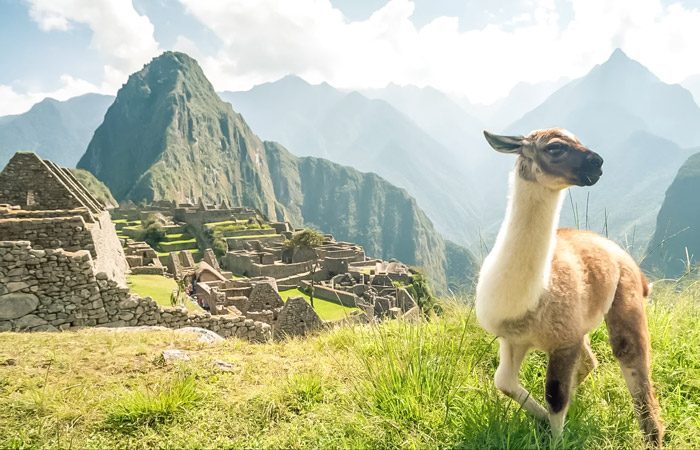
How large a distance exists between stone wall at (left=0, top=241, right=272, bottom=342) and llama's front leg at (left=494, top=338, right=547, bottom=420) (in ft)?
26.4

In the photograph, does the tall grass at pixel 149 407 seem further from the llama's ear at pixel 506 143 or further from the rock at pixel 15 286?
the rock at pixel 15 286

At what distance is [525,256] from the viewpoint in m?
2.43

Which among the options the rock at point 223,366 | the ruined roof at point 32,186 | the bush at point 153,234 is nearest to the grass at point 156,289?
the ruined roof at point 32,186

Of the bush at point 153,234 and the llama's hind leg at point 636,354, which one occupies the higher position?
the llama's hind leg at point 636,354

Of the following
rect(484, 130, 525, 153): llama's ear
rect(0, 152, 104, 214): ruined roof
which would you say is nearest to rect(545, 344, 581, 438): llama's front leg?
rect(484, 130, 525, 153): llama's ear

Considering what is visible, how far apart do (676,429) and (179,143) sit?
8495 inches

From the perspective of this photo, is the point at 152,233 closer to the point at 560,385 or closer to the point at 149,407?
the point at 149,407

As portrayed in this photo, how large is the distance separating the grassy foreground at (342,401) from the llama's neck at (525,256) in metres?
0.83

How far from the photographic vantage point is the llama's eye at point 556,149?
232cm

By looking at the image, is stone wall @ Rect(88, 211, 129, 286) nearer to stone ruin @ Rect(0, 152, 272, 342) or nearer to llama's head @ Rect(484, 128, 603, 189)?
stone ruin @ Rect(0, 152, 272, 342)

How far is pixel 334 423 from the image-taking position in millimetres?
2908

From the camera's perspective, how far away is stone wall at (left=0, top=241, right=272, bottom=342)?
729 cm

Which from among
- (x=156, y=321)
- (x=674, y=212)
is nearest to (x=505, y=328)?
(x=156, y=321)

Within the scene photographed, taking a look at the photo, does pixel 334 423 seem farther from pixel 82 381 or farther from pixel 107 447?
pixel 82 381
